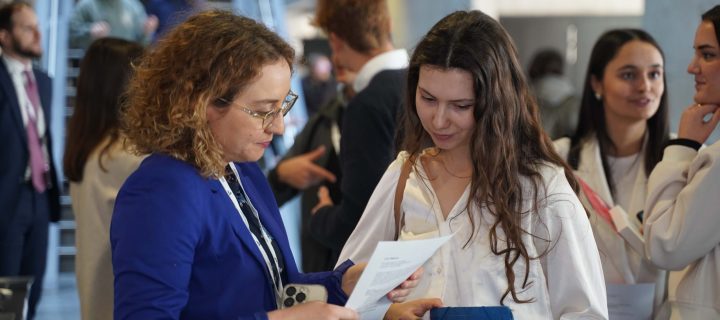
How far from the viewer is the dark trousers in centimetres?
525

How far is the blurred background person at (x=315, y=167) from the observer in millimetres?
3746

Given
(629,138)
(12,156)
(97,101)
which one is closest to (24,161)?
(12,156)

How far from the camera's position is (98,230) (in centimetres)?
367

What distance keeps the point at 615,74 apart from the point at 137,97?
1.98 metres

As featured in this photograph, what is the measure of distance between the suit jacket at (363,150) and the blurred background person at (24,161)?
8.44 ft

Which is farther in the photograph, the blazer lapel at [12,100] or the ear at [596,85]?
the blazer lapel at [12,100]

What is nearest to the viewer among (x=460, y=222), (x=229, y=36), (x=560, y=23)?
(x=229, y=36)

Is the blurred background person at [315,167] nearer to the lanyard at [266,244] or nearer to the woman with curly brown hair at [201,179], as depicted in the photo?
the lanyard at [266,244]

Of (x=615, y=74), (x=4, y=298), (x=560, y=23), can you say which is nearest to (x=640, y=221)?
(x=615, y=74)

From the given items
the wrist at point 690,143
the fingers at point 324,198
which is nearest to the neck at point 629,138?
the wrist at point 690,143

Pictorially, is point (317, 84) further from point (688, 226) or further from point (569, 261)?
point (569, 261)

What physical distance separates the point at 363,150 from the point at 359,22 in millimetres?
524

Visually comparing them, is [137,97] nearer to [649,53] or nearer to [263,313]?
[263,313]

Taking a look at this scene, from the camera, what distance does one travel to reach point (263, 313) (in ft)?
6.22
